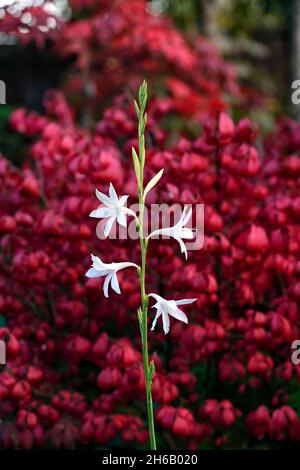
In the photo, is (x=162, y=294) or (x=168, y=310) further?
(x=162, y=294)

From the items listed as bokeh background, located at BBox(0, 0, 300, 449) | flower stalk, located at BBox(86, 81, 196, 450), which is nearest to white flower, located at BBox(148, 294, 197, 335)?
flower stalk, located at BBox(86, 81, 196, 450)

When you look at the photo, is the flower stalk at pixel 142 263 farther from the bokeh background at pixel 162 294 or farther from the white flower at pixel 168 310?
the bokeh background at pixel 162 294

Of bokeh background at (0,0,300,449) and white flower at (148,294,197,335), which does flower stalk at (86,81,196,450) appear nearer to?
white flower at (148,294,197,335)

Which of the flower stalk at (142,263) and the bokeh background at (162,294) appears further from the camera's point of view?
the bokeh background at (162,294)

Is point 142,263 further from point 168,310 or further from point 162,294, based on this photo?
point 162,294

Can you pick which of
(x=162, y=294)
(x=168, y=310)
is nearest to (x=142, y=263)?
(x=168, y=310)

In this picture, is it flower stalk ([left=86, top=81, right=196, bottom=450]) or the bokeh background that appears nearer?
flower stalk ([left=86, top=81, right=196, bottom=450])

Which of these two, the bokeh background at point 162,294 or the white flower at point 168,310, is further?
the bokeh background at point 162,294

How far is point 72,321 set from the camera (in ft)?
8.73

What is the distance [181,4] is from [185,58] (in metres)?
2.82

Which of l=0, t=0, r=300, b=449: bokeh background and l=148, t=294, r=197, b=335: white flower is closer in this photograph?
l=148, t=294, r=197, b=335: white flower

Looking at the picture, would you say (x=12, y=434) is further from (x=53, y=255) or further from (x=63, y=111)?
(x=63, y=111)

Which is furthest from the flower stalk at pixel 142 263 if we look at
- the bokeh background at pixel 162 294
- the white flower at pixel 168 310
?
the bokeh background at pixel 162 294
